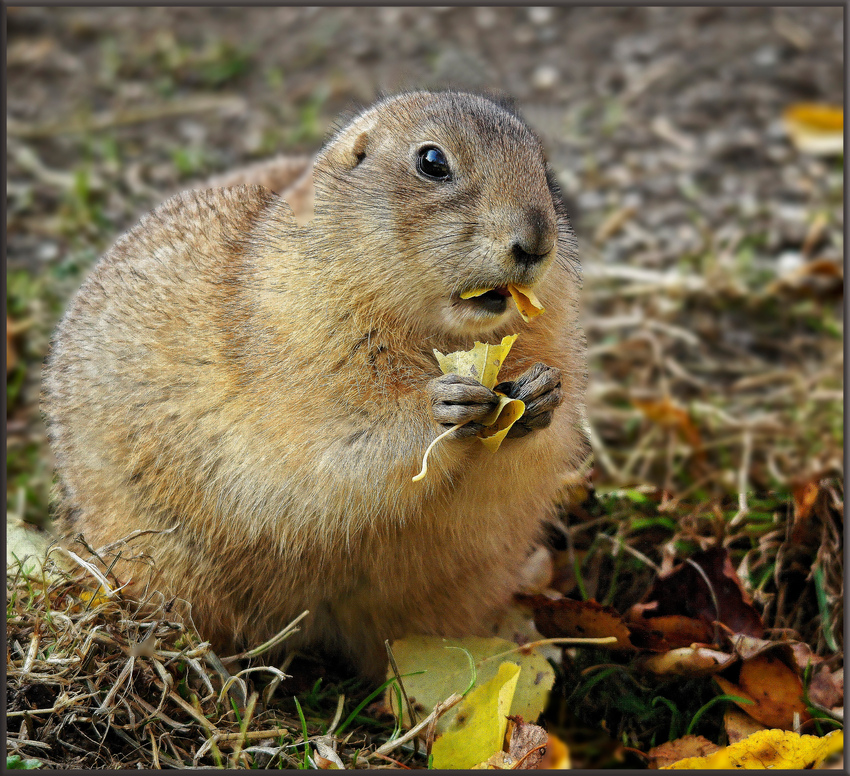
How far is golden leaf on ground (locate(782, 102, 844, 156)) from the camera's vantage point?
7.62 meters

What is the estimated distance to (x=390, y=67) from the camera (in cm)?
843

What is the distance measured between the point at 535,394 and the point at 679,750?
152cm

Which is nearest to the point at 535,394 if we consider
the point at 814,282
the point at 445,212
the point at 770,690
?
the point at 445,212

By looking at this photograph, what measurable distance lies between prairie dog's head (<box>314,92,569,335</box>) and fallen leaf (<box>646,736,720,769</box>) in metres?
1.78

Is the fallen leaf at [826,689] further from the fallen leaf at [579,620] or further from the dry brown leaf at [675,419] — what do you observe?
the dry brown leaf at [675,419]

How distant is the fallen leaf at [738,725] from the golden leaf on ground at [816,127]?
5410 millimetres

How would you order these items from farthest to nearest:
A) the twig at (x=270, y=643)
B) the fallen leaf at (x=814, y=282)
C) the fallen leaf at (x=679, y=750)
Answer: the fallen leaf at (x=814, y=282)
the twig at (x=270, y=643)
the fallen leaf at (x=679, y=750)

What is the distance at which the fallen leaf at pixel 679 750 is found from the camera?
3.54 m

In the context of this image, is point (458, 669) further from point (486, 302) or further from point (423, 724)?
point (486, 302)

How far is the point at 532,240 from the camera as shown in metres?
3.17

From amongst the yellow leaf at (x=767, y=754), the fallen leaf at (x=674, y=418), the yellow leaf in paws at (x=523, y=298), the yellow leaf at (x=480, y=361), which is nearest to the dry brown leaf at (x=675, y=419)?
the fallen leaf at (x=674, y=418)

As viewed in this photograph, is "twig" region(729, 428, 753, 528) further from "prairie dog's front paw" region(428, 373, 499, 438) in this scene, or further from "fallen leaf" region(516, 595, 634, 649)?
"prairie dog's front paw" region(428, 373, 499, 438)

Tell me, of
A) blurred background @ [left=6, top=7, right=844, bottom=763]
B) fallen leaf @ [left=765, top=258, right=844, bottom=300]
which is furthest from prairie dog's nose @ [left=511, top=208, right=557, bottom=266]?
fallen leaf @ [left=765, top=258, right=844, bottom=300]

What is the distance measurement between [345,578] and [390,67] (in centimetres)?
595
